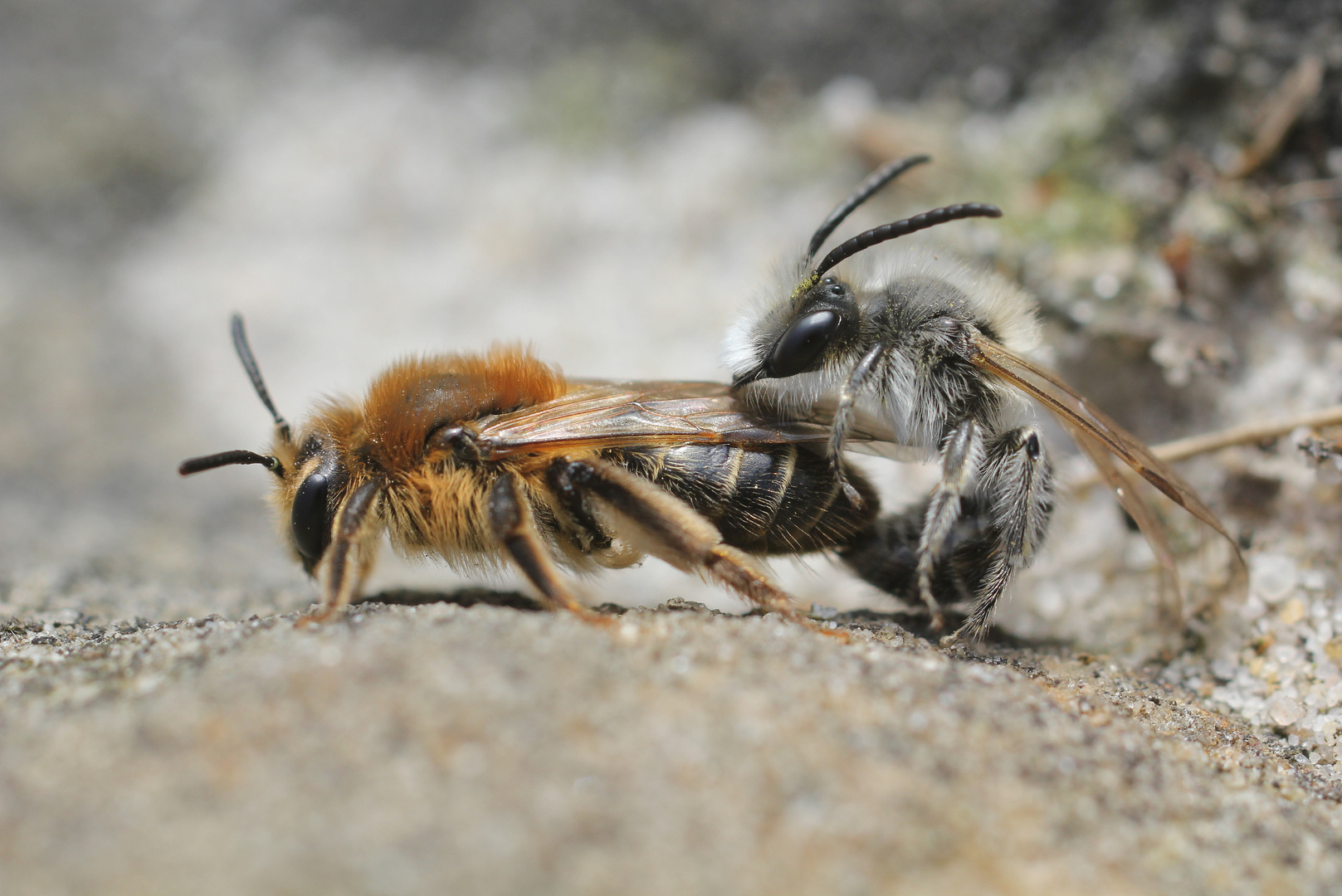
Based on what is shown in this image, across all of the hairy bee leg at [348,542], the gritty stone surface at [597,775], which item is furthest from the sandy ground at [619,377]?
the hairy bee leg at [348,542]

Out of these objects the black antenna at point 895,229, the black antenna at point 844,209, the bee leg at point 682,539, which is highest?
the black antenna at point 844,209

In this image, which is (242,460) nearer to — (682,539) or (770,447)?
(682,539)

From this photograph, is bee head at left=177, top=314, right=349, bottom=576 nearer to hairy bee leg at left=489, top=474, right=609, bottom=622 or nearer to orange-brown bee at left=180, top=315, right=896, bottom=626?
orange-brown bee at left=180, top=315, right=896, bottom=626

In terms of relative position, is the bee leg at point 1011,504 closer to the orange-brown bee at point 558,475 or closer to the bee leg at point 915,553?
the bee leg at point 915,553

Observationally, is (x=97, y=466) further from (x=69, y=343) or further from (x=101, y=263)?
(x=101, y=263)

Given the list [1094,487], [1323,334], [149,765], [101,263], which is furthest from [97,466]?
[1323,334]

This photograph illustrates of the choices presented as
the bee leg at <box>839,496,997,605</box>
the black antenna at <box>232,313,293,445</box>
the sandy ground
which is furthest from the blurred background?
the black antenna at <box>232,313,293,445</box>
